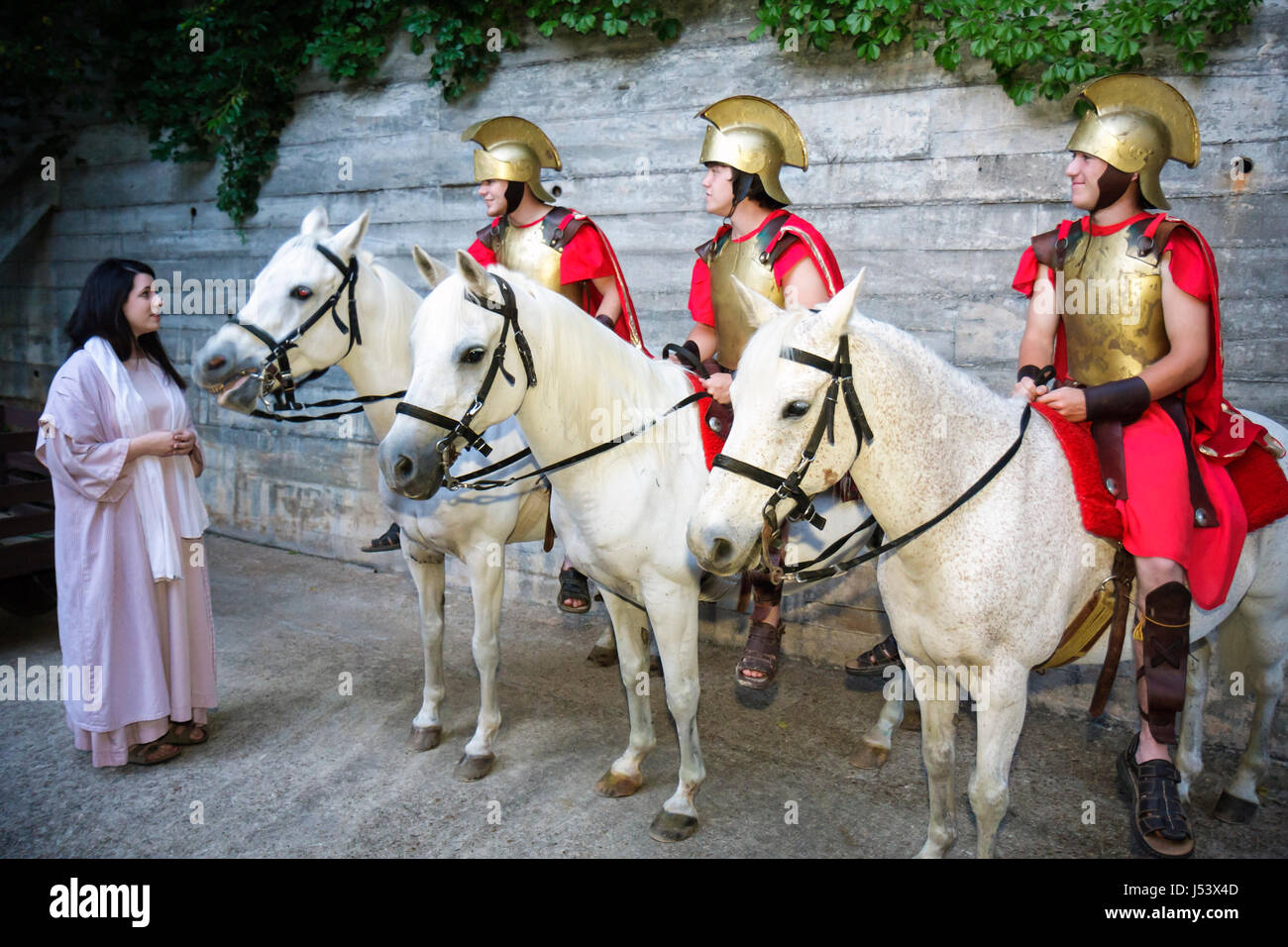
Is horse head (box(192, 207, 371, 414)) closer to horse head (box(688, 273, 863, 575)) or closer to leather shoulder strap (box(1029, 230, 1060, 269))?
horse head (box(688, 273, 863, 575))

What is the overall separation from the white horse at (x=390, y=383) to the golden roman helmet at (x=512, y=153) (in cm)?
92

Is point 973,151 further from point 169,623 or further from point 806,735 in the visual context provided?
point 169,623

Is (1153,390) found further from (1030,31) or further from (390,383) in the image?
(390,383)

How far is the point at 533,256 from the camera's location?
4.77m

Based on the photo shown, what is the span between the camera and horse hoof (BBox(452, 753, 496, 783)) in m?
4.20

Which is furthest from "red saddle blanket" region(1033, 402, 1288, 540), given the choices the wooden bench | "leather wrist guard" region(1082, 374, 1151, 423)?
the wooden bench

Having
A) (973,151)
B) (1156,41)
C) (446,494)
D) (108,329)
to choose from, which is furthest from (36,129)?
(1156,41)

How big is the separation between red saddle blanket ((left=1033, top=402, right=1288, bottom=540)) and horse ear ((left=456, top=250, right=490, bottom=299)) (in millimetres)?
2018

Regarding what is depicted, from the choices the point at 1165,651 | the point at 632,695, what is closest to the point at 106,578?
the point at 632,695

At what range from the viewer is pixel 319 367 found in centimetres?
406

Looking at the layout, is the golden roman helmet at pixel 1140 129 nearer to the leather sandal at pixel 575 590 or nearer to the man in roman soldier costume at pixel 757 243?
the man in roman soldier costume at pixel 757 243

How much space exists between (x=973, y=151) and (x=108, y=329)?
15.2ft

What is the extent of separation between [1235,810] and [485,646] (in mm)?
3455

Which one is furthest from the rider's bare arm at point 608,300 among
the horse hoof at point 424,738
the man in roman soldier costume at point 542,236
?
the horse hoof at point 424,738
